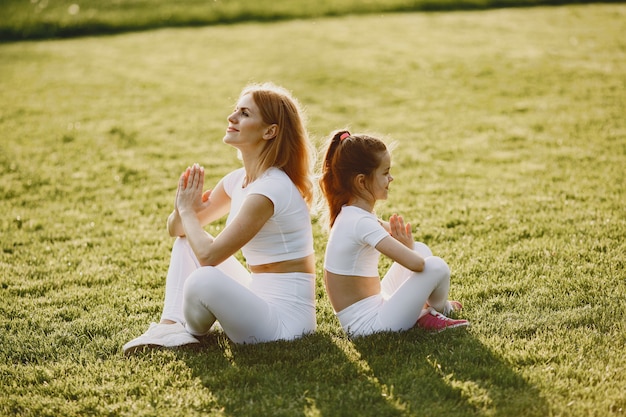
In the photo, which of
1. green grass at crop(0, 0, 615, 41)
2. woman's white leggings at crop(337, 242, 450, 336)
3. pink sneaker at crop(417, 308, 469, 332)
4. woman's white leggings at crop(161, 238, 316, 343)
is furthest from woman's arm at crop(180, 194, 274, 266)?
green grass at crop(0, 0, 615, 41)

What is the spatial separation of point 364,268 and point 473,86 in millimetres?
8401

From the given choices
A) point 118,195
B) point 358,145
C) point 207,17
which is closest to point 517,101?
point 118,195

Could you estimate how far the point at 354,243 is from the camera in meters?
4.27

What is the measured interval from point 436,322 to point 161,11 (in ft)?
54.0

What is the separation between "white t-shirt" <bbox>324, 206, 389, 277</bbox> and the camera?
165 inches

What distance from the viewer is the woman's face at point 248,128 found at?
14.4 feet

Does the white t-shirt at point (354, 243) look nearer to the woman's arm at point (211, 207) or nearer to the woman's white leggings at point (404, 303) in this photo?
the woman's white leggings at point (404, 303)

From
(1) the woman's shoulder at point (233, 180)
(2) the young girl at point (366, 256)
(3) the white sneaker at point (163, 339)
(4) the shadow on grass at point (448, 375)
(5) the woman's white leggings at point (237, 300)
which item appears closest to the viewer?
(4) the shadow on grass at point (448, 375)

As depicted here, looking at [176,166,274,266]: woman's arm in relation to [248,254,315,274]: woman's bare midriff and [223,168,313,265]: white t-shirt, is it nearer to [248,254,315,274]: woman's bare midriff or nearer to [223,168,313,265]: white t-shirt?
[223,168,313,265]: white t-shirt

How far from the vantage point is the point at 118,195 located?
314 inches

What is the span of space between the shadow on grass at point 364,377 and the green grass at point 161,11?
15380mm

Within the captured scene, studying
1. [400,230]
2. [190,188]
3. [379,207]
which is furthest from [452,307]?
[379,207]

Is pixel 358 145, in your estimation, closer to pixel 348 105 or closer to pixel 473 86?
pixel 348 105

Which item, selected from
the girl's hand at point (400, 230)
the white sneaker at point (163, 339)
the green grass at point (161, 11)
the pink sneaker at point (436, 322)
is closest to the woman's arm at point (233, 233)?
the white sneaker at point (163, 339)
